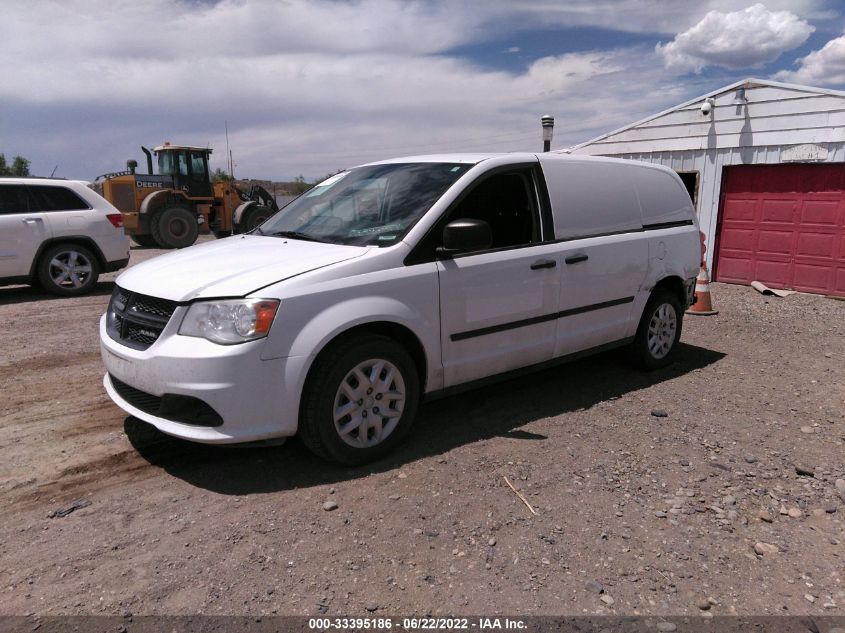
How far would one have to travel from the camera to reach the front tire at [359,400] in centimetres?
338

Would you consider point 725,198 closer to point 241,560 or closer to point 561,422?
point 561,422

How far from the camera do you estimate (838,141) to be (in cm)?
987

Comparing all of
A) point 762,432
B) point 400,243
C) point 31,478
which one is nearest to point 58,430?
point 31,478

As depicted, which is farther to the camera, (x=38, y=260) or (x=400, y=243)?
(x=38, y=260)

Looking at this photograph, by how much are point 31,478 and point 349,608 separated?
218cm

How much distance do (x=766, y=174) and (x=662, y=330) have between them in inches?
278

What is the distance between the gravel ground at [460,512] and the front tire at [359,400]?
18cm

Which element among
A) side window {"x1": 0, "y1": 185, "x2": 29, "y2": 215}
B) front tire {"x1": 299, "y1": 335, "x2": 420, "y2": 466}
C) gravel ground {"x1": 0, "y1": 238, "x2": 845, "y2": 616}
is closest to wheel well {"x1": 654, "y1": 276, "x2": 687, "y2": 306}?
gravel ground {"x1": 0, "y1": 238, "x2": 845, "y2": 616}

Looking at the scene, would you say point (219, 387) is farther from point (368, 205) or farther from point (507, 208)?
point (507, 208)

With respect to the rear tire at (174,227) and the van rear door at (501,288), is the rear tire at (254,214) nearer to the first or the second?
the rear tire at (174,227)

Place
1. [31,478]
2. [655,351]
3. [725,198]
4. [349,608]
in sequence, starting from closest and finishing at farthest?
[349,608] → [31,478] → [655,351] → [725,198]

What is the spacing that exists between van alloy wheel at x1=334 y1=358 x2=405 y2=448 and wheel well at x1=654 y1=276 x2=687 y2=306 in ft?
9.82

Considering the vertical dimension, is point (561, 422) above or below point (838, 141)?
below

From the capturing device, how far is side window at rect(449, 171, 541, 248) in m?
4.26
